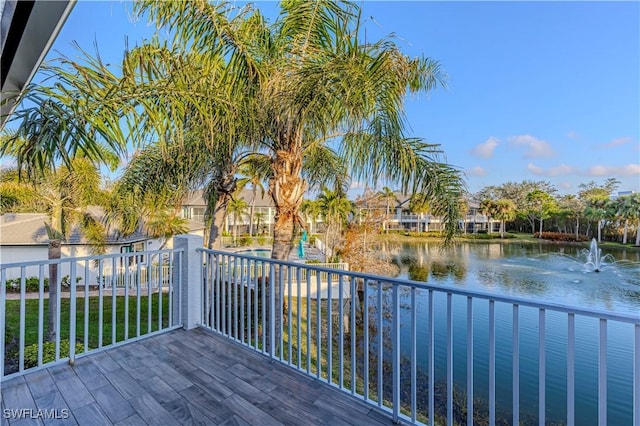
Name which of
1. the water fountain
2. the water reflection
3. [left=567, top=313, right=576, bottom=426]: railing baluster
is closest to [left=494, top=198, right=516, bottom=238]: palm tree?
the water reflection

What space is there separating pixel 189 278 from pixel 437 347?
6.18 m

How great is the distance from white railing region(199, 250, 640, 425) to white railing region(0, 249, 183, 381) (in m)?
0.79

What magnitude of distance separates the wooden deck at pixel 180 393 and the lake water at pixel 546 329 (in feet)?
5.82

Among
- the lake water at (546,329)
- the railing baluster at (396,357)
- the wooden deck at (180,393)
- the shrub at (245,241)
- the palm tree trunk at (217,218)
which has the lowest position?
the lake water at (546,329)

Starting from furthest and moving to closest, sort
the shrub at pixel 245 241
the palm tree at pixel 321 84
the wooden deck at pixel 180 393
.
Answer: the shrub at pixel 245 241 < the palm tree at pixel 321 84 < the wooden deck at pixel 180 393

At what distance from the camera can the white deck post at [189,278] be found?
3.50 m

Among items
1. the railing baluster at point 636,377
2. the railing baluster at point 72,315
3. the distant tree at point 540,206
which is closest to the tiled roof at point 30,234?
the railing baluster at point 72,315

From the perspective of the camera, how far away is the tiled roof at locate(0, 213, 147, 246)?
37.8 feet

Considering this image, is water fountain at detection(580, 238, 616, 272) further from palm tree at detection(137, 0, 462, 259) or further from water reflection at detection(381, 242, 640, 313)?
palm tree at detection(137, 0, 462, 259)

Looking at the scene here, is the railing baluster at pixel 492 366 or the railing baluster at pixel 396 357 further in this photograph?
the railing baluster at pixel 396 357

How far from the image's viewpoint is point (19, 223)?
12922mm

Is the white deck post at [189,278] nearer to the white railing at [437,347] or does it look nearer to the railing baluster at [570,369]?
the white railing at [437,347]

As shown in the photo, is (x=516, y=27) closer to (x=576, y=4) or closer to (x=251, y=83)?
(x=576, y=4)

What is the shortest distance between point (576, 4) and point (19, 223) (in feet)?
65.0
